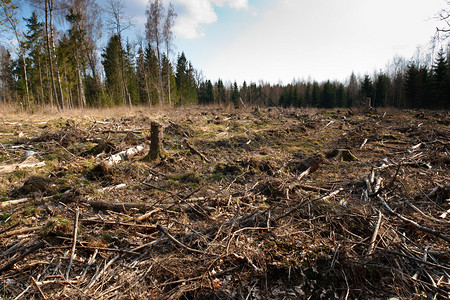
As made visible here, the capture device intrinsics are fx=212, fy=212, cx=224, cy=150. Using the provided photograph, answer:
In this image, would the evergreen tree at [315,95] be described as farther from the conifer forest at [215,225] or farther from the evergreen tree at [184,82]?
the conifer forest at [215,225]

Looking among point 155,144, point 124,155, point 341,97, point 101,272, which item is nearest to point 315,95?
point 341,97

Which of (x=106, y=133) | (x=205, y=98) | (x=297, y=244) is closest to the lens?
(x=297, y=244)

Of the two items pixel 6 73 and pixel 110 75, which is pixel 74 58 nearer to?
pixel 110 75

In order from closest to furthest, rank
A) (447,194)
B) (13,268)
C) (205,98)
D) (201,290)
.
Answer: (201,290)
(13,268)
(447,194)
(205,98)

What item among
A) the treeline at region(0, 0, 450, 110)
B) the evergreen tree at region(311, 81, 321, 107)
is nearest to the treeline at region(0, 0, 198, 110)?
the treeline at region(0, 0, 450, 110)

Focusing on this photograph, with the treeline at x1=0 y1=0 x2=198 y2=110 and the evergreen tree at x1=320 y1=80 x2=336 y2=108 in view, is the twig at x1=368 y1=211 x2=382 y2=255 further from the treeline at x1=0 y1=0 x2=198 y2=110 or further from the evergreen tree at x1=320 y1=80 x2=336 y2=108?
the evergreen tree at x1=320 y1=80 x2=336 y2=108

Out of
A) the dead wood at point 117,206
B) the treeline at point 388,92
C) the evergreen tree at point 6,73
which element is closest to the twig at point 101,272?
the dead wood at point 117,206

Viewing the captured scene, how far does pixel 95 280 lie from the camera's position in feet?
7.55

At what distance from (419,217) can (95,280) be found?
→ 4463 mm

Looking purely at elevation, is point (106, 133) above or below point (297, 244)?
above

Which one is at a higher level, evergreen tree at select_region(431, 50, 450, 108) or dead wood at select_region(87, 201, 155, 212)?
evergreen tree at select_region(431, 50, 450, 108)

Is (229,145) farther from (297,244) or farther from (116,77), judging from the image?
(116,77)

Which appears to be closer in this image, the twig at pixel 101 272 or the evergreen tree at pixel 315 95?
the twig at pixel 101 272

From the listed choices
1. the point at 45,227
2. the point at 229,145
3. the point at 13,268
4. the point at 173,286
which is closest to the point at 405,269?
the point at 173,286
